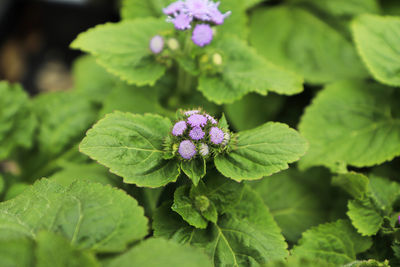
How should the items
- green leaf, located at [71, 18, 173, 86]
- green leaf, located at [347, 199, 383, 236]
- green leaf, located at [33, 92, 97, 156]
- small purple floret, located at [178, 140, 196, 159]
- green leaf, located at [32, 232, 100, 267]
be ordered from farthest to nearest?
green leaf, located at [33, 92, 97, 156], green leaf, located at [71, 18, 173, 86], green leaf, located at [347, 199, 383, 236], small purple floret, located at [178, 140, 196, 159], green leaf, located at [32, 232, 100, 267]

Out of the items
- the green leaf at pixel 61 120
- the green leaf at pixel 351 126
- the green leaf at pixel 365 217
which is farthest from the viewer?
the green leaf at pixel 61 120

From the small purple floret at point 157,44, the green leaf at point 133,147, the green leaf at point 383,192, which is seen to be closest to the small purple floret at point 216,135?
the green leaf at point 133,147

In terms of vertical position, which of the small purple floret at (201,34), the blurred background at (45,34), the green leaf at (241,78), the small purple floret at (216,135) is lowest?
the blurred background at (45,34)

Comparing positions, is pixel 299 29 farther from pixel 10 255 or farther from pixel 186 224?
pixel 10 255

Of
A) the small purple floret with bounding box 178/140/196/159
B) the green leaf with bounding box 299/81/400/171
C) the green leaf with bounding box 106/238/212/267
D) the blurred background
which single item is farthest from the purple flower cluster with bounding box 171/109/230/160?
the blurred background

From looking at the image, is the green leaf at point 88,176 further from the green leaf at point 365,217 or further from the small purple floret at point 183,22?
the green leaf at point 365,217

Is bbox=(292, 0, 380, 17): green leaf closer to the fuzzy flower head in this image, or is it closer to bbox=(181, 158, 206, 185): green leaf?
the fuzzy flower head
